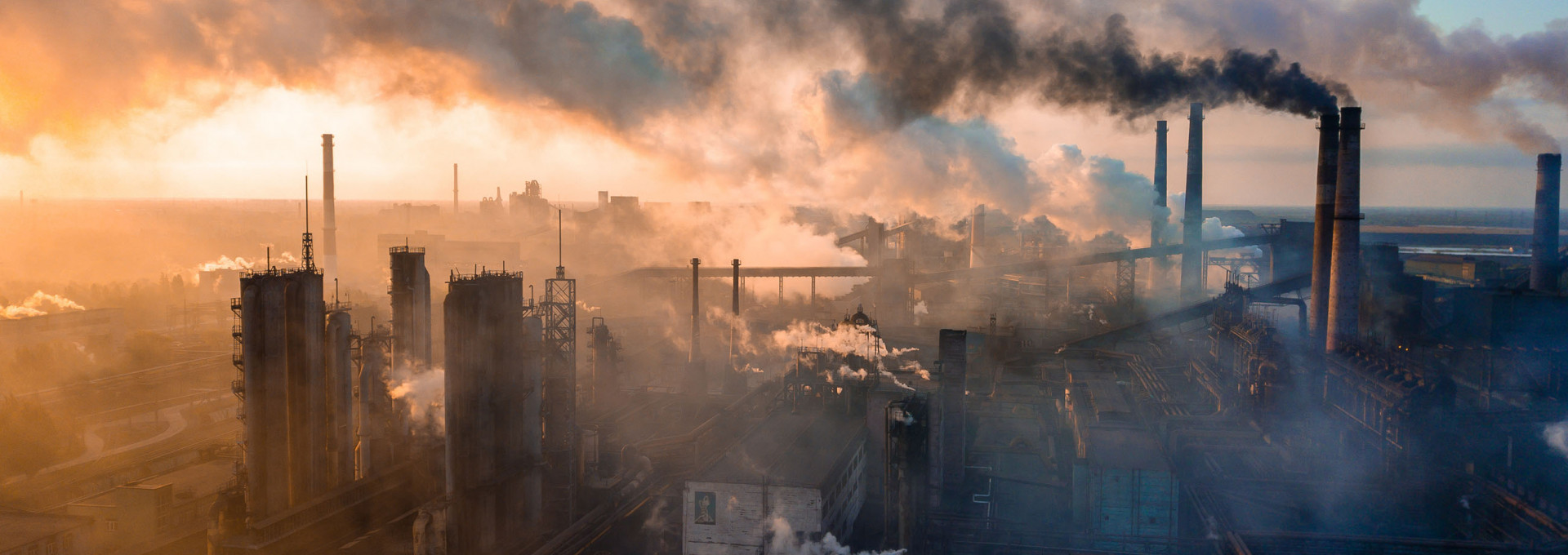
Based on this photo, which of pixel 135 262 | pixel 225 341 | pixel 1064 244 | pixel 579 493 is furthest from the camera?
pixel 135 262

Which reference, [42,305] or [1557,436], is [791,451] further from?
[42,305]

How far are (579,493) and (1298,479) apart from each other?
19712mm

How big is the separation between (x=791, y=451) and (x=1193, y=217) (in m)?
34.7

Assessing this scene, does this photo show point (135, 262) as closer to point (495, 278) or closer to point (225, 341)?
point (225, 341)

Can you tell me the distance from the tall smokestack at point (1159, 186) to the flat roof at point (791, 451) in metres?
28.6

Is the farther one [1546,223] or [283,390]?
[1546,223]

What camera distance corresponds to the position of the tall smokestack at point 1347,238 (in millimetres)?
30234

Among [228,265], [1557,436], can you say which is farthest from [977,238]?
[228,265]

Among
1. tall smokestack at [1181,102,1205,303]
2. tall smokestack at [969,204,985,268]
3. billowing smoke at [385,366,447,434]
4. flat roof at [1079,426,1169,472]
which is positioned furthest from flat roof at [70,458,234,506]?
tall smokestack at [1181,102,1205,303]

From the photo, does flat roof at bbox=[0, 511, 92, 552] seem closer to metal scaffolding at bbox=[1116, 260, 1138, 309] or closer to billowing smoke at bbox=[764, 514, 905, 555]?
billowing smoke at bbox=[764, 514, 905, 555]

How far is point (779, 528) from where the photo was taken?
19344mm

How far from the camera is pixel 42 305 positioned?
2067 inches

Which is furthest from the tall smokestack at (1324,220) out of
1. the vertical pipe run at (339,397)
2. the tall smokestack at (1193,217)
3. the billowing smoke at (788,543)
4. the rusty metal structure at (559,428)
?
the vertical pipe run at (339,397)

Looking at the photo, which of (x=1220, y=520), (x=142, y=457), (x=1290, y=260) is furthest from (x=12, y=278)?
(x=1290, y=260)
